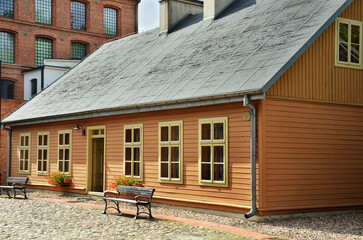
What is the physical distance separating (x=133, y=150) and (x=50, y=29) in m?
23.7

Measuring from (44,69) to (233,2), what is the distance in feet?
47.2

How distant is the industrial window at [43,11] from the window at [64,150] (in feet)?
62.9

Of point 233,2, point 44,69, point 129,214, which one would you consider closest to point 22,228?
point 129,214

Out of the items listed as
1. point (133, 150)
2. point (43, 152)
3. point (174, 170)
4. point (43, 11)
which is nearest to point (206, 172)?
point (174, 170)

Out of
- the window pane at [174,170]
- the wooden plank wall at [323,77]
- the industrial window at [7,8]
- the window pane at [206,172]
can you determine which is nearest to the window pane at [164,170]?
the window pane at [174,170]

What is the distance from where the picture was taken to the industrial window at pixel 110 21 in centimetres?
4108

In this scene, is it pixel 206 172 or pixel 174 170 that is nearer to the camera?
pixel 206 172

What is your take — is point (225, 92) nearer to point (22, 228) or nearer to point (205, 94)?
point (205, 94)

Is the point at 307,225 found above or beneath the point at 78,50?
beneath

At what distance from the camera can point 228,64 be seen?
1488 centimetres

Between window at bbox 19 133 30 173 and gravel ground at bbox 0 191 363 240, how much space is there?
10453 mm

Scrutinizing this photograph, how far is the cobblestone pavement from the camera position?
10.6 metres

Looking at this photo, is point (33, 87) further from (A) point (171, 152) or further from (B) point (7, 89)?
(A) point (171, 152)

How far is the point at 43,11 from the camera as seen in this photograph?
37.9 m
